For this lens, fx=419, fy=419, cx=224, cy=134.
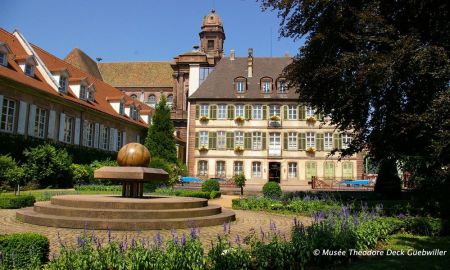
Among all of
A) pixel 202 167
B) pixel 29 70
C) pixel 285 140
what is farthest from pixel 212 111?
pixel 29 70

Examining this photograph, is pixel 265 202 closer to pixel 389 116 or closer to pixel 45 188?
pixel 389 116

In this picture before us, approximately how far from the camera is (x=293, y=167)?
42094 mm

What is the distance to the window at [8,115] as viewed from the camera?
23672mm

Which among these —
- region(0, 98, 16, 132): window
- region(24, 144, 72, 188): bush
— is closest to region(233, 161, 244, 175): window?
region(24, 144, 72, 188): bush

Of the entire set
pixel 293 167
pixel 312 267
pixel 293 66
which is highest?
pixel 293 66

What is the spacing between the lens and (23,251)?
603 cm

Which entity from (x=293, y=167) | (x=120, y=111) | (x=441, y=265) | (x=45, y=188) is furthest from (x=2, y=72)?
(x=293, y=167)

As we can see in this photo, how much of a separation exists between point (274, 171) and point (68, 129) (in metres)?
21.0

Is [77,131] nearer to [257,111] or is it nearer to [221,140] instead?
[221,140]

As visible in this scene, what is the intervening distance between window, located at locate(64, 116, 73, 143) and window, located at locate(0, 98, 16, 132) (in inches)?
205

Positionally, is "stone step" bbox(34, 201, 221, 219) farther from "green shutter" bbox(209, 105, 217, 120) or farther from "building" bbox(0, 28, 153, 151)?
"green shutter" bbox(209, 105, 217, 120)

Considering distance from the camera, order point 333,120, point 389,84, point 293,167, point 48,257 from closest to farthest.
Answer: point 48,257, point 389,84, point 333,120, point 293,167

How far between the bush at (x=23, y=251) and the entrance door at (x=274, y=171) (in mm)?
36922

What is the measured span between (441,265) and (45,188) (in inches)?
854
